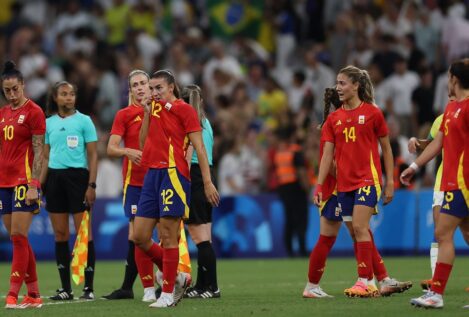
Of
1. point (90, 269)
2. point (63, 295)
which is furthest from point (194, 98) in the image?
point (63, 295)

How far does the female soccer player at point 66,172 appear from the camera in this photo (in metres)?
14.5

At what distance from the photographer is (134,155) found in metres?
13.4

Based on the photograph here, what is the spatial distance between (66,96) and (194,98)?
5.66 feet

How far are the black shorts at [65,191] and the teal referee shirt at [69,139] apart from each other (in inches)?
3.8

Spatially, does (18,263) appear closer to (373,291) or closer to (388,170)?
(373,291)

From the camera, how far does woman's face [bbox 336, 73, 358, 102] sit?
13445 millimetres

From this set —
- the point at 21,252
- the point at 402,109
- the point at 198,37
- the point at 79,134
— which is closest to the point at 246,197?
the point at 402,109

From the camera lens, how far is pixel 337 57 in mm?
26922

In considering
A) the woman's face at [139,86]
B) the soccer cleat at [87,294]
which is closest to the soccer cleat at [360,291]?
the soccer cleat at [87,294]

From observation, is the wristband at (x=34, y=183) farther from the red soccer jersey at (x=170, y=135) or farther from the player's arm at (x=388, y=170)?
the player's arm at (x=388, y=170)

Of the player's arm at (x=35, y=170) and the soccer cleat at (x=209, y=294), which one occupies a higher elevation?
the player's arm at (x=35, y=170)

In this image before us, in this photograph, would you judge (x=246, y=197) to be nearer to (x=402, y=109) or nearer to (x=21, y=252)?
(x=402, y=109)

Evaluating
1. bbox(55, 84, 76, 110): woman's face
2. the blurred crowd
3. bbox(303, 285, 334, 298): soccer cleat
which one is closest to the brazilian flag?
the blurred crowd

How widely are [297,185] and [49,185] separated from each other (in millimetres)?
8907
